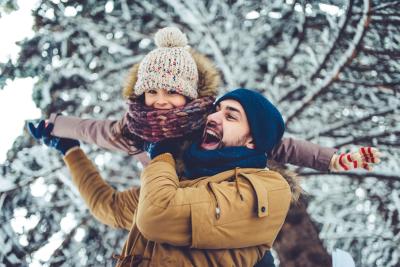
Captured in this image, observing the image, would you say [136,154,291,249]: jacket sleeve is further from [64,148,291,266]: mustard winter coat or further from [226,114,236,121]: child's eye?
[226,114,236,121]: child's eye

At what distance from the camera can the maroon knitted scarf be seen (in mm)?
1391

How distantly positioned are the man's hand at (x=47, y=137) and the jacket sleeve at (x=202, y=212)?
62cm

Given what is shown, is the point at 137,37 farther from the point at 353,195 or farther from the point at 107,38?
the point at 353,195

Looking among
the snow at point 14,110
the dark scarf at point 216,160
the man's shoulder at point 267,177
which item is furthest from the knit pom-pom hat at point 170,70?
the snow at point 14,110

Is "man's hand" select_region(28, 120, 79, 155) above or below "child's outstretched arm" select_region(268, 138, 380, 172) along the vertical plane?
above

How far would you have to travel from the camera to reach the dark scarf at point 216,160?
1.32 meters

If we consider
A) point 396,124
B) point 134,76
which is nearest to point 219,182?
point 134,76

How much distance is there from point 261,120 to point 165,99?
34 cm

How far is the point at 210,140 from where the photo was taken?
1.43 m

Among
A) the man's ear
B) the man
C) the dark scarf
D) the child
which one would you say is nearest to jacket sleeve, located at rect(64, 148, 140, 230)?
the child

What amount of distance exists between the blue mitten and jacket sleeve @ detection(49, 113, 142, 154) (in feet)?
0.73

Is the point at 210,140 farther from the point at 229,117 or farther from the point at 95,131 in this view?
the point at 95,131

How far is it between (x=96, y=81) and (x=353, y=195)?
170cm

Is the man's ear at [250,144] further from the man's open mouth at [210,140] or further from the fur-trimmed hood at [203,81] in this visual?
the fur-trimmed hood at [203,81]
